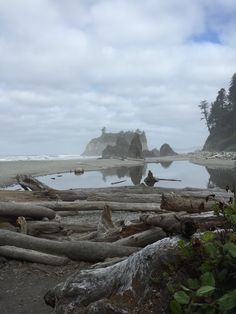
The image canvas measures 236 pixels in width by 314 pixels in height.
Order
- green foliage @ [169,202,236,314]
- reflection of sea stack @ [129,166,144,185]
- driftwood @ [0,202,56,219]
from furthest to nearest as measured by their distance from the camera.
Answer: reflection of sea stack @ [129,166,144,185] → driftwood @ [0,202,56,219] → green foliage @ [169,202,236,314]

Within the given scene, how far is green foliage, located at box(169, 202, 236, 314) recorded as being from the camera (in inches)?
91.6

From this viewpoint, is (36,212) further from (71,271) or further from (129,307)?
(129,307)

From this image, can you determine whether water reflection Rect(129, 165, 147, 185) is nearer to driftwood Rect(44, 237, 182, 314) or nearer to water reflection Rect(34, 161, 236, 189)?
water reflection Rect(34, 161, 236, 189)

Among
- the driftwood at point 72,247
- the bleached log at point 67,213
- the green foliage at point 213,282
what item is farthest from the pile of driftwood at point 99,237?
the green foliage at point 213,282

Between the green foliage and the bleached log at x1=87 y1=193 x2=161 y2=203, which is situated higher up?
the green foliage

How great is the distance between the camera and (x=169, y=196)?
262 inches

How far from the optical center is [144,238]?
22.0 ft

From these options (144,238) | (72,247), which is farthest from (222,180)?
(72,247)

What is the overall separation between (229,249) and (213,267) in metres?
0.28

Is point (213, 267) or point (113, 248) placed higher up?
point (213, 267)

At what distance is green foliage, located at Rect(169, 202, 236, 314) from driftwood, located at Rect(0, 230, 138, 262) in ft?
12.1

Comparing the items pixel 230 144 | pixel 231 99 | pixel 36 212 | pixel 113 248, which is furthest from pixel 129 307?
pixel 231 99

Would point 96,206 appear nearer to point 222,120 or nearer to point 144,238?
point 144,238

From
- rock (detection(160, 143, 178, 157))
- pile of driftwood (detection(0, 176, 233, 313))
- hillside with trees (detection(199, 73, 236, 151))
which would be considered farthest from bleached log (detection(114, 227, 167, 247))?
rock (detection(160, 143, 178, 157))
